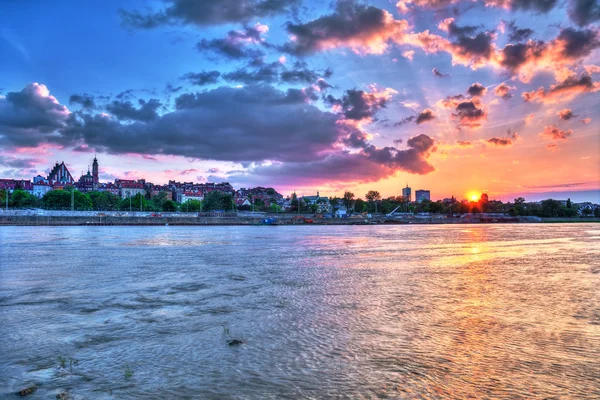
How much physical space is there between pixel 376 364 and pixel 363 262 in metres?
18.5

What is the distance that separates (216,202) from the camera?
180m

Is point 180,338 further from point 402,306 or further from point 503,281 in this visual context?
point 503,281

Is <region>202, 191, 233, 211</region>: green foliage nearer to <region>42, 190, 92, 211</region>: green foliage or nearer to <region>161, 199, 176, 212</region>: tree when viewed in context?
<region>161, 199, 176, 212</region>: tree

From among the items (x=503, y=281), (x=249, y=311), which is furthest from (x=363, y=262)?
(x=249, y=311)

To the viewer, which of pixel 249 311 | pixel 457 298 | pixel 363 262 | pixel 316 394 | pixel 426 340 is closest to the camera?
pixel 316 394

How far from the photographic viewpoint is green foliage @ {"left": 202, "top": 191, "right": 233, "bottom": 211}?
17925 cm

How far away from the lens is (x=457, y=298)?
1371 cm

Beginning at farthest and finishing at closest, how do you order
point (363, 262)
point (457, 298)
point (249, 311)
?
point (363, 262) < point (457, 298) < point (249, 311)

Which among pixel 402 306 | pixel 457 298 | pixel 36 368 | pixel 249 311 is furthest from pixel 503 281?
pixel 36 368

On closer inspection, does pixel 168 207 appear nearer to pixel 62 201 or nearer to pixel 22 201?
pixel 62 201

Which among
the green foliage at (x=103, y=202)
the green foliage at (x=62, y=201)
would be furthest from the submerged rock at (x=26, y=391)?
the green foliage at (x=103, y=202)

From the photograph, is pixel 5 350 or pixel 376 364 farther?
pixel 5 350

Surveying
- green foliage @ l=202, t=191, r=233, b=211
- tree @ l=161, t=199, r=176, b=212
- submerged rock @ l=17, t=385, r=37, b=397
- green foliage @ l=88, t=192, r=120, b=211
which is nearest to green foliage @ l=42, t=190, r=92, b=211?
green foliage @ l=88, t=192, r=120, b=211

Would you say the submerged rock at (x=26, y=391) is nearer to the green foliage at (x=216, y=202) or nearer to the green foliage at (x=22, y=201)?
the green foliage at (x=216, y=202)
